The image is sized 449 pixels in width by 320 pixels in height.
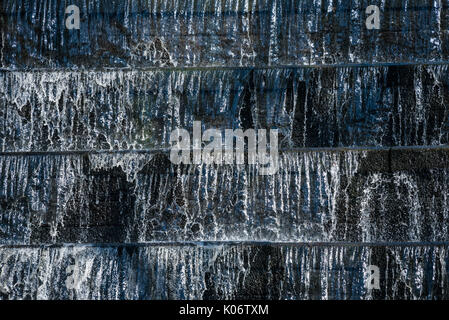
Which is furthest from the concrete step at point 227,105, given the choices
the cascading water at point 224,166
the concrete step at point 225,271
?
the concrete step at point 225,271

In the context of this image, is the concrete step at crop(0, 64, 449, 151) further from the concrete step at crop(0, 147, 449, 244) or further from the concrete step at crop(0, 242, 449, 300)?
the concrete step at crop(0, 242, 449, 300)

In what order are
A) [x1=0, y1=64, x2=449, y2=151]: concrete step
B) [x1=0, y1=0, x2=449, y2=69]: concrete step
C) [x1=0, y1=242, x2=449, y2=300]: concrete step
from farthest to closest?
1. [x1=0, y1=0, x2=449, y2=69]: concrete step
2. [x1=0, y1=64, x2=449, y2=151]: concrete step
3. [x1=0, y1=242, x2=449, y2=300]: concrete step

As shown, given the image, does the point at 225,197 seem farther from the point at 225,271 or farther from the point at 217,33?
the point at 217,33

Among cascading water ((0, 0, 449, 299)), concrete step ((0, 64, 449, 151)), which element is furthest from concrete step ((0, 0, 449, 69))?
concrete step ((0, 64, 449, 151))

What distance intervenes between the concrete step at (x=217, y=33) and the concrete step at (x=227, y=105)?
0.13 metres

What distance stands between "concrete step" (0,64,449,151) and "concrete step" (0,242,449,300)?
0.80m

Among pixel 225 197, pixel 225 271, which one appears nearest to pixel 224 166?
pixel 225 197

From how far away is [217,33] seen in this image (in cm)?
589

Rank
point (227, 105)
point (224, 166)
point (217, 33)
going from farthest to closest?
point (217, 33) → point (227, 105) → point (224, 166)

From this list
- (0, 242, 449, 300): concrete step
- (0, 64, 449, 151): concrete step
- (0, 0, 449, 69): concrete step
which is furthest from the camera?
(0, 0, 449, 69): concrete step

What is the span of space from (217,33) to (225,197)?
4.22 ft

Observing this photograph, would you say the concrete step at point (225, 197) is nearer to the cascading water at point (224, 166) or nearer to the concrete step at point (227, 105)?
the cascading water at point (224, 166)

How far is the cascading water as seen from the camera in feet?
18.1

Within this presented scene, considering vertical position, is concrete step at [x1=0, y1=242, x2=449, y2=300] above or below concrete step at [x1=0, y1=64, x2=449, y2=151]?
below
